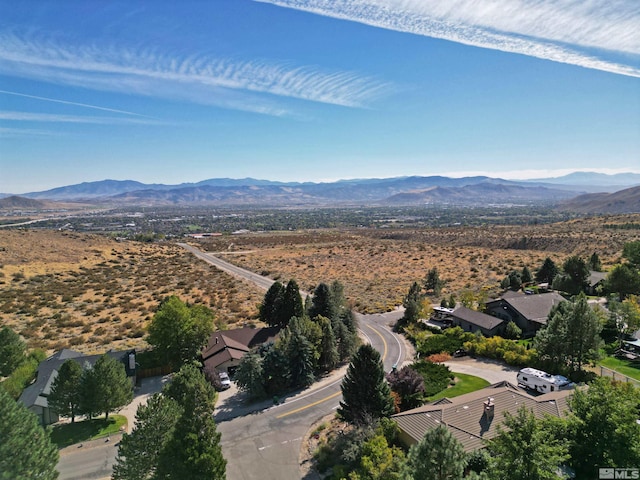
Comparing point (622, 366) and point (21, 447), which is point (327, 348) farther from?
point (622, 366)

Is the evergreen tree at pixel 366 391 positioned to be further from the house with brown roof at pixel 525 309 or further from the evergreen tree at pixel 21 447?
the house with brown roof at pixel 525 309

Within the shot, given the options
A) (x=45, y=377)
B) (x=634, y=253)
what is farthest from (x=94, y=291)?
(x=634, y=253)

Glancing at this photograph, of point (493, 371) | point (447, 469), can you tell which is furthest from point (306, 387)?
point (447, 469)

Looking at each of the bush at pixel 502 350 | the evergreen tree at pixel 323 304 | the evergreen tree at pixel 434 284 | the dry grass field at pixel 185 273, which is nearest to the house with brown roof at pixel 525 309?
the bush at pixel 502 350

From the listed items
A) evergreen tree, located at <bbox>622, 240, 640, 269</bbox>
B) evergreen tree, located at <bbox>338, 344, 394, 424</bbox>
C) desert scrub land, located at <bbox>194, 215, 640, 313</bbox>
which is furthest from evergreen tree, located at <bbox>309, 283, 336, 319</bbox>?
evergreen tree, located at <bbox>622, 240, 640, 269</bbox>

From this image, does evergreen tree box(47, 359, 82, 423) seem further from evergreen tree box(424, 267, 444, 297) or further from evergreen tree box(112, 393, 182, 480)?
evergreen tree box(424, 267, 444, 297)
